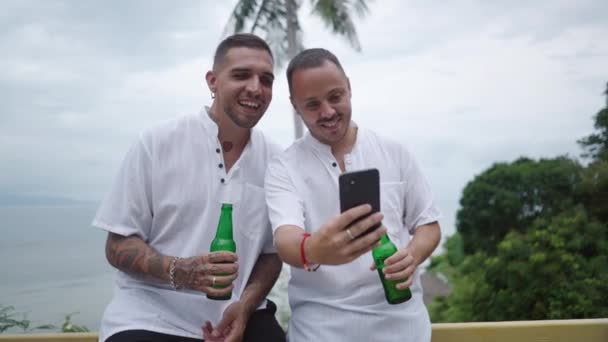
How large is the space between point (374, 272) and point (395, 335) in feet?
0.87

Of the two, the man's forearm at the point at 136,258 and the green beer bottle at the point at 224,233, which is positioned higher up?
the green beer bottle at the point at 224,233

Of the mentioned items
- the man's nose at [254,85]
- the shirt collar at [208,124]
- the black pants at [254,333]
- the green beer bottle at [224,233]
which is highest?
the man's nose at [254,85]

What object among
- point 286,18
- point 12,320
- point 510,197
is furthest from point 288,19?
point 12,320

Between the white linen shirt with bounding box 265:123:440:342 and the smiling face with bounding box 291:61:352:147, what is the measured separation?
118mm

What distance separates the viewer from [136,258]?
232 centimetres

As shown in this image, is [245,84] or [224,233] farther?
[245,84]

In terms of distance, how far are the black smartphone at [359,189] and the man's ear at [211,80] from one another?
3.88ft

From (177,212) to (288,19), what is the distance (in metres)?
11.9

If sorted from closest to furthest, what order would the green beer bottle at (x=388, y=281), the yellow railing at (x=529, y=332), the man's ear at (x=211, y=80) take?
the green beer bottle at (x=388, y=281)
the man's ear at (x=211, y=80)
the yellow railing at (x=529, y=332)

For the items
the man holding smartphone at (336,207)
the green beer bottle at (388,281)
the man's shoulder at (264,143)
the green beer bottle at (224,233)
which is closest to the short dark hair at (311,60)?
the man holding smartphone at (336,207)

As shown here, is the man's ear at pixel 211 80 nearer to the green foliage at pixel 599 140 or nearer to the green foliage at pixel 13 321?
the green foliage at pixel 13 321

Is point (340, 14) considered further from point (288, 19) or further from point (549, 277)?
point (549, 277)

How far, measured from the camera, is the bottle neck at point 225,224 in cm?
219

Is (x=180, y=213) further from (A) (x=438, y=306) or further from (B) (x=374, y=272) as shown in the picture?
(A) (x=438, y=306)
